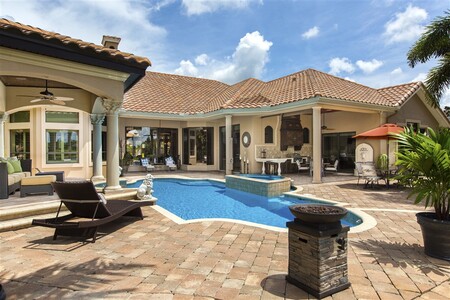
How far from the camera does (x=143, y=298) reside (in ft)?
9.61

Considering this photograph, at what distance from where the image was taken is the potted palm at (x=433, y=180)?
3.90 metres

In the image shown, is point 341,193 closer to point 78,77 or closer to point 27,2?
point 78,77

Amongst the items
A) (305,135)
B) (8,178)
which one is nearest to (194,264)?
(8,178)

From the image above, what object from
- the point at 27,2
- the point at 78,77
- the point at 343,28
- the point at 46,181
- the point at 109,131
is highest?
the point at 343,28

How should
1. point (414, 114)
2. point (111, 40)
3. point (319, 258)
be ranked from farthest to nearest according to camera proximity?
point (414, 114)
point (111, 40)
point (319, 258)

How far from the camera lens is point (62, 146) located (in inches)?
543

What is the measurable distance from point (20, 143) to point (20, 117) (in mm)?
1354

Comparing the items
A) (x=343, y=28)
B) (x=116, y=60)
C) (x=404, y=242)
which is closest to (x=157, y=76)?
(x=343, y=28)

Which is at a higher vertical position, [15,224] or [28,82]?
[28,82]

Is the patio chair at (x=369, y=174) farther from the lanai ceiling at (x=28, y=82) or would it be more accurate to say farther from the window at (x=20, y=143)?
the window at (x=20, y=143)

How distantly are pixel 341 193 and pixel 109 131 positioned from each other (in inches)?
329

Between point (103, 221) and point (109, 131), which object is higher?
point (109, 131)

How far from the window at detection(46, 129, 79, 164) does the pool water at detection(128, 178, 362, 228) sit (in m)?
3.89

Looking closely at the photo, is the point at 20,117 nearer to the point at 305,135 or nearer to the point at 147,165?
the point at 147,165
